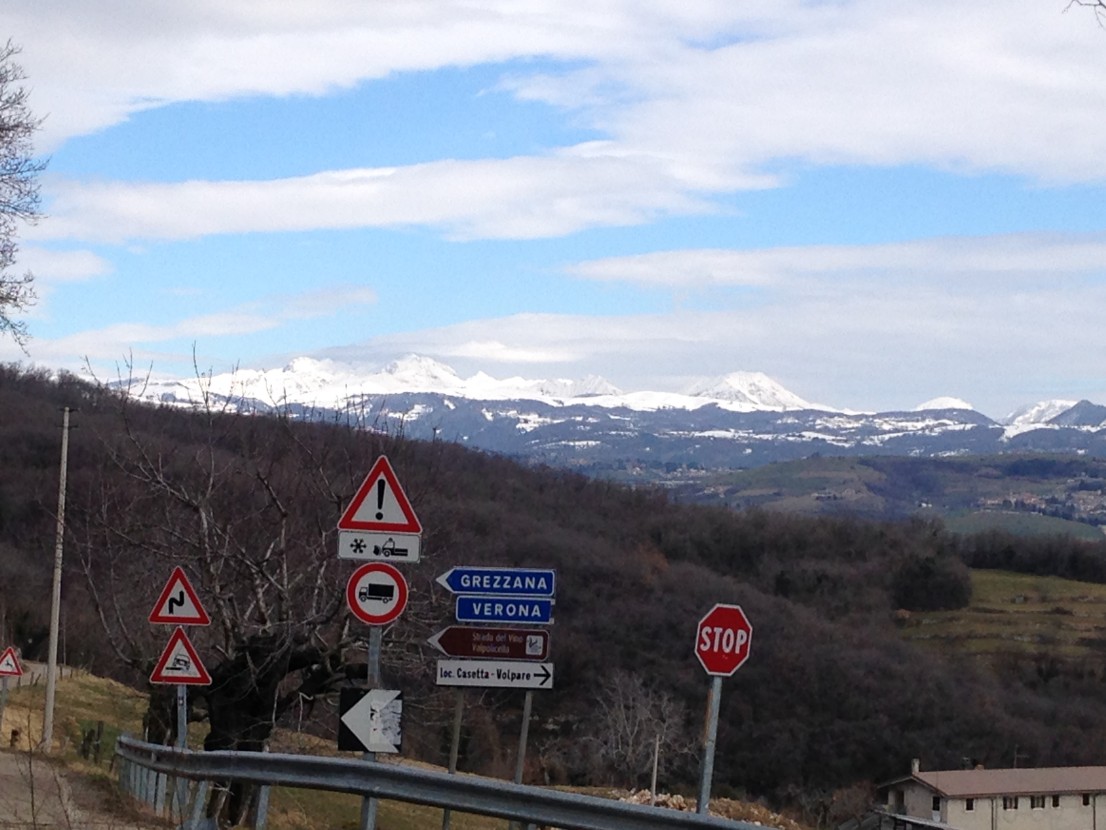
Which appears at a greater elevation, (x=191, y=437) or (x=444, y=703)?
(x=191, y=437)

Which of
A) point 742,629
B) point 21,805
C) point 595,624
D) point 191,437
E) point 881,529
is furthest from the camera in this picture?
point 881,529

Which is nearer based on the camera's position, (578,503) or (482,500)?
(482,500)

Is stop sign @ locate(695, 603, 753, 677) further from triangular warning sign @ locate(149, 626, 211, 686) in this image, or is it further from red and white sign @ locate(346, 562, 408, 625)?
triangular warning sign @ locate(149, 626, 211, 686)

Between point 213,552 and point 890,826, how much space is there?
39.3 m

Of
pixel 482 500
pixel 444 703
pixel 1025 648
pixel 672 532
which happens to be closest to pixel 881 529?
pixel 672 532

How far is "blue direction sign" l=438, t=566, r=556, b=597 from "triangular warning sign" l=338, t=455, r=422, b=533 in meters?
3.77

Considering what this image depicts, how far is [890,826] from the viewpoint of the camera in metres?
51.1

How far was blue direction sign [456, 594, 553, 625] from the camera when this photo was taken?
13.0 m

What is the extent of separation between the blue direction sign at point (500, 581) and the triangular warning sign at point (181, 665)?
251cm

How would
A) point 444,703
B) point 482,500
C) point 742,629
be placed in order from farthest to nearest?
point 482,500, point 444,703, point 742,629

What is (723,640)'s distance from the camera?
35.3ft

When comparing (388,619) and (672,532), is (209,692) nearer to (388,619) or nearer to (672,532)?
(388,619)

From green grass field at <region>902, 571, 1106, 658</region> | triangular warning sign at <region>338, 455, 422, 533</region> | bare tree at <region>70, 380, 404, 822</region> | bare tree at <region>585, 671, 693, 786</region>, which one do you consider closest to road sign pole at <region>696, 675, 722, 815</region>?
triangular warning sign at <region>338, 455, 422, 533</region>

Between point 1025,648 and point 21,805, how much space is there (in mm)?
85703
